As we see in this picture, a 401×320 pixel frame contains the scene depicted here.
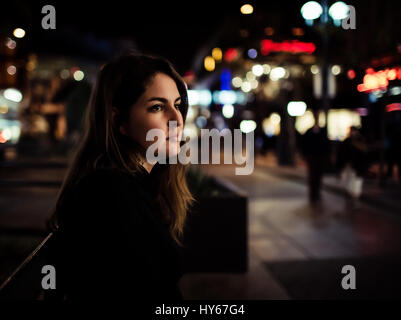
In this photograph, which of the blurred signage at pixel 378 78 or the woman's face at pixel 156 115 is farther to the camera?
the blurred signage at pixel 378 78

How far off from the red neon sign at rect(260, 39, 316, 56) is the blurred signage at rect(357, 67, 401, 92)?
190 inches

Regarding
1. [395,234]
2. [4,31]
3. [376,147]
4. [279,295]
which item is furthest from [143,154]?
[376,147]

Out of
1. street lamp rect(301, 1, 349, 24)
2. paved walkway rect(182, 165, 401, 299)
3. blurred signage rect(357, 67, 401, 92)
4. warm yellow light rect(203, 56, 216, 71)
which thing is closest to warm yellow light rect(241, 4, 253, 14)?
paved walkway rect(182, 165, 401, 299)

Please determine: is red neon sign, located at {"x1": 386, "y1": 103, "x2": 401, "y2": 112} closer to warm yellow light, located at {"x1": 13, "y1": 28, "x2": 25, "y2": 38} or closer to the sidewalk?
the sidewalk

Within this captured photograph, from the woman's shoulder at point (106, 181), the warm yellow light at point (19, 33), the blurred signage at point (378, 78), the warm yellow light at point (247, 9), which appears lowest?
the woman's shoulder at point (106, 181)

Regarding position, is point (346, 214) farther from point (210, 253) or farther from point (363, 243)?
point (210, 253)

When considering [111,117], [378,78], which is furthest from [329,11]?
[111,117]

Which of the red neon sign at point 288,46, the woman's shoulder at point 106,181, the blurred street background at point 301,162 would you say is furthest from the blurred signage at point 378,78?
the woman's shoulder at point 106,181

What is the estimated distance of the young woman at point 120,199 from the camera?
1.32m

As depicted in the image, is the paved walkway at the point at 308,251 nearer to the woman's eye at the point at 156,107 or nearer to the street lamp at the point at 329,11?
the woman's eye at the point at 156,107

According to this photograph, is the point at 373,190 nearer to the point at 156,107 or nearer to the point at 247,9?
the point at 247,9

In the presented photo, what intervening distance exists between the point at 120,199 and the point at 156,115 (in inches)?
18.3

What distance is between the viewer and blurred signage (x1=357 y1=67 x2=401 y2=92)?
1205 centimetres

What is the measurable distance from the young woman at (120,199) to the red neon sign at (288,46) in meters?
17.2
